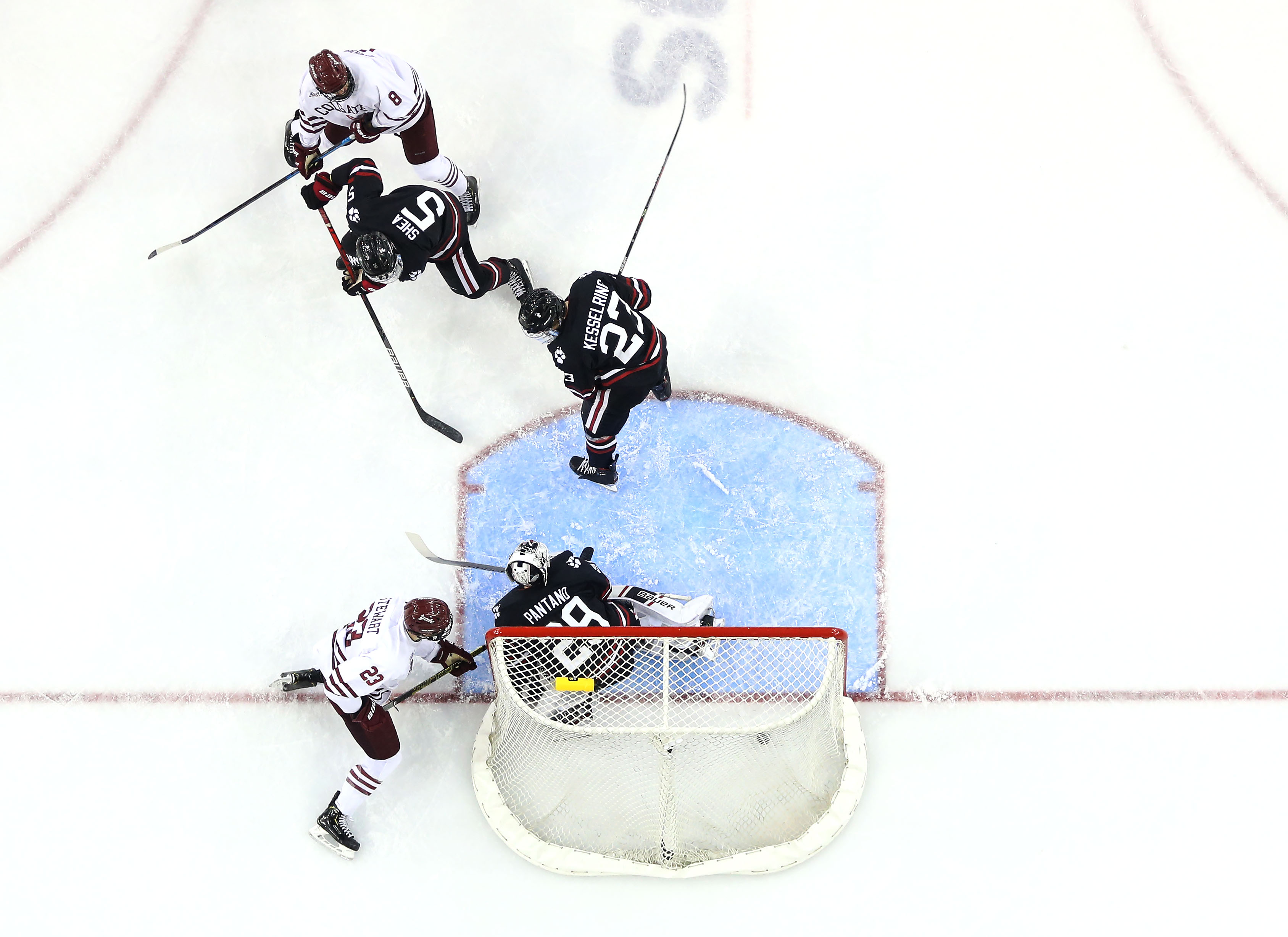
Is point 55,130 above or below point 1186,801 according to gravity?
above

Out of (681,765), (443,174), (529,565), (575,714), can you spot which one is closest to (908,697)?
(681,765)

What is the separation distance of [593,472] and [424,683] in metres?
1.14

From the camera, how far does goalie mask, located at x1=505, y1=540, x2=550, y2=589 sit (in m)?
3.67

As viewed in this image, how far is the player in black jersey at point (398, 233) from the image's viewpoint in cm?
373

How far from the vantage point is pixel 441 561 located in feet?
13.6

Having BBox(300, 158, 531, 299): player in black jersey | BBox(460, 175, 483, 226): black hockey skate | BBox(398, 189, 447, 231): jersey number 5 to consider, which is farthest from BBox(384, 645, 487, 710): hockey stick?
BBox(460, 175, 483, 226): black hockey skate

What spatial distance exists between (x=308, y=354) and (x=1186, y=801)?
14.3 feet

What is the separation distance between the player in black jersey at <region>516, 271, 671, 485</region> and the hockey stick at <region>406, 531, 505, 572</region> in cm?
69

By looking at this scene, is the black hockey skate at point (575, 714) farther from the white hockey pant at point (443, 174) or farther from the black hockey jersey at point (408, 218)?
the white hockey pant at point (443, 174)

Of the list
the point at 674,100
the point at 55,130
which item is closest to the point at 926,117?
the point at 674,100

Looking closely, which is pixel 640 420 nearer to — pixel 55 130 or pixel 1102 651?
pixel 1102 651

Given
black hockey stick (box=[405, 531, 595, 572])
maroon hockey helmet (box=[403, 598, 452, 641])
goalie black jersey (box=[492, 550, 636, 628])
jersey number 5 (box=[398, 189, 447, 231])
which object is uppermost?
jersey number 5 (box=[398, 189, 447, 231])

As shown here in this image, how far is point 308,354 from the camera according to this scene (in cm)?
443

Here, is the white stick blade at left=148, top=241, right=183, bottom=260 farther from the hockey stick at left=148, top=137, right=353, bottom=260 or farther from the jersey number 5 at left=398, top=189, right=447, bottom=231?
the jersey number 5 at left=398, top=189, right=447, bottom=231
